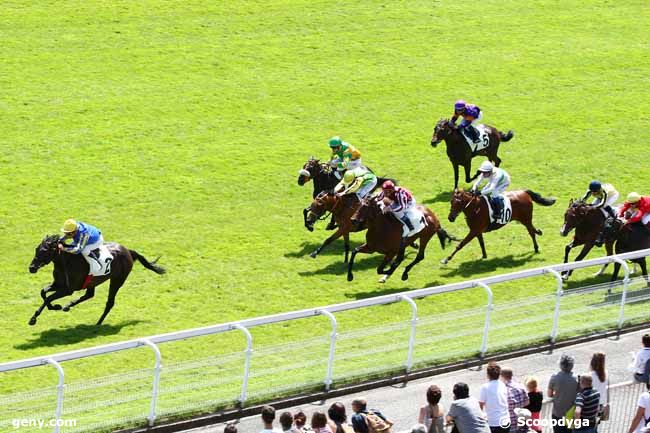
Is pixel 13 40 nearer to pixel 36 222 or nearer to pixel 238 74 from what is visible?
pixel 238 74

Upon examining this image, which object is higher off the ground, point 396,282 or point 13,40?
point 13,40

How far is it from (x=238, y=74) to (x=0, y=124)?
23.1 feet

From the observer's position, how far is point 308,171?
24203 millimetres

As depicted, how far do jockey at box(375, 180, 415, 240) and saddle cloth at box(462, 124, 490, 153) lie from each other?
5.76 meters

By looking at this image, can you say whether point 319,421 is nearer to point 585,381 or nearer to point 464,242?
point 585,381

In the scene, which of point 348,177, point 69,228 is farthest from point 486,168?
point 69,228

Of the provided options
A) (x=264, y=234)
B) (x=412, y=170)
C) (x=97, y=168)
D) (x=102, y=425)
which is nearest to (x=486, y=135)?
(x=412, y=170)

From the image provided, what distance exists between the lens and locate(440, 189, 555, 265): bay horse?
885 inches

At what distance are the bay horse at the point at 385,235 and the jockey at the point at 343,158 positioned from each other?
8.83 ft

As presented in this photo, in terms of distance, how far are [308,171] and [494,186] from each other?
3619mm

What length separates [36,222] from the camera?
25.0m

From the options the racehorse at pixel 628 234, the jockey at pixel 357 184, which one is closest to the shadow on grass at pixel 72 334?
the jockey at pixel 357 184

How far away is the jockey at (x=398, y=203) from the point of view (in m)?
21.3

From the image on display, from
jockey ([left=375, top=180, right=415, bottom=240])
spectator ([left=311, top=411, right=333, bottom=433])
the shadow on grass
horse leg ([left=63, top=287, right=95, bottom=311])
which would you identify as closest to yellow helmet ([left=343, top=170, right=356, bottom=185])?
jockey ([left=375, top=180, right=415, bottom=240])
